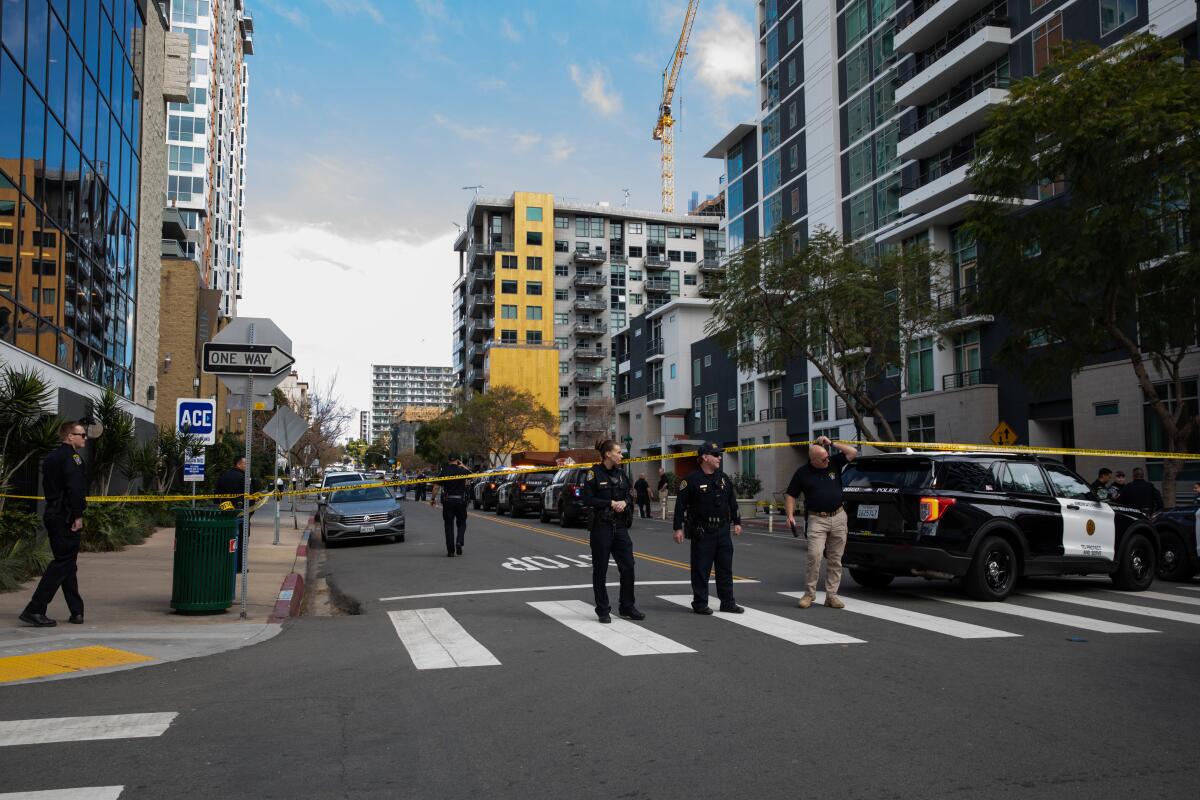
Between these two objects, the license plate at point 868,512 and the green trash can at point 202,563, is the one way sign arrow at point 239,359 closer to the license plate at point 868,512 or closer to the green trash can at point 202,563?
the green trash can at point 202,563

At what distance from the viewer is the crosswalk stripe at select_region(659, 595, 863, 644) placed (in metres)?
8.82

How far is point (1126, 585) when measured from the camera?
12867 mm

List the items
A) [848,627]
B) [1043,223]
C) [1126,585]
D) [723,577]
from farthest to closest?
1. [1043,223]
2. [1126,585]
3. [723,577]
4. [848,627]

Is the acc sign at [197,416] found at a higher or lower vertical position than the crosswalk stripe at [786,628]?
higher

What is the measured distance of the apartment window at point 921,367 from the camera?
38.2 metres

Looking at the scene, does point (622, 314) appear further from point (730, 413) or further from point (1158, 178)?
point (1158, 178)

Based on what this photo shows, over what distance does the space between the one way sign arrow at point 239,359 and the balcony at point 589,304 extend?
Answer: 304 ft

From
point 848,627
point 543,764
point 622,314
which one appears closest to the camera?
point 543,764

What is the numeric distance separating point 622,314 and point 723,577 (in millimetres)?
96022

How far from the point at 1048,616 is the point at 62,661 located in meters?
9.29

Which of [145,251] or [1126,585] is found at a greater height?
[145,251]

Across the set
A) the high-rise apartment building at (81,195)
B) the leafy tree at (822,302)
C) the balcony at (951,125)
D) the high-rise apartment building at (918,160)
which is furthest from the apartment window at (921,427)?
the high-rise apartment building at (81,195)

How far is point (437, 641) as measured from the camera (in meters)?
9.06

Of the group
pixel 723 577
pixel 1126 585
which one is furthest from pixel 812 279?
pixel 723 577
